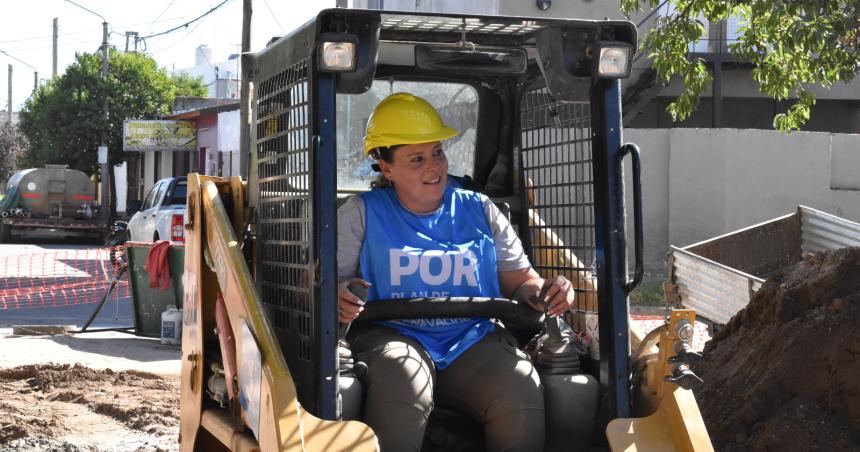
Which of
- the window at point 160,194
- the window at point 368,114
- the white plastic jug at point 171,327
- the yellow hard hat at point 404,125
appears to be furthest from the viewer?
the window at point 160,194

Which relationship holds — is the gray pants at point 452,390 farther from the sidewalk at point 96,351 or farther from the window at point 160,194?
the window at point 160,194

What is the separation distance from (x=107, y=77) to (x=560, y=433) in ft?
162

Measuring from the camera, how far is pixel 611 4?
24.9 metres

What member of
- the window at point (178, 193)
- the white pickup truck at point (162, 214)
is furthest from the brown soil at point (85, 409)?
the window at point (178, 193)

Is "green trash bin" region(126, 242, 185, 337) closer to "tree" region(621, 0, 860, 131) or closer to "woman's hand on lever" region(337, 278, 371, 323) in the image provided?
"tree" region(621, 0, 860, 131)

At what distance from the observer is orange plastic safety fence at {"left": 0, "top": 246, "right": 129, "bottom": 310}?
1755 centimetres

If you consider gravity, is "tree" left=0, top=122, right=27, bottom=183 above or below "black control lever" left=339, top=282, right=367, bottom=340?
above

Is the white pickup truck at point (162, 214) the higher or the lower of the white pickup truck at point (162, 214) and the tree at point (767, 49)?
the lower

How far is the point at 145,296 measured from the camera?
42.6ft

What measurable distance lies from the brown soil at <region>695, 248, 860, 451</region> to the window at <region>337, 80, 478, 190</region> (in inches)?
94.3

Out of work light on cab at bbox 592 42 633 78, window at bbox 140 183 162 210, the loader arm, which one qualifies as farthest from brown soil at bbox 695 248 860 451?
window at bbox 140 183 162 210

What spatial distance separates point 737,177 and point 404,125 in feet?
54.1

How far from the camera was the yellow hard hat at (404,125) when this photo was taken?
15.0ft

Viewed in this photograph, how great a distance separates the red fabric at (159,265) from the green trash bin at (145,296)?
40 centimetres
